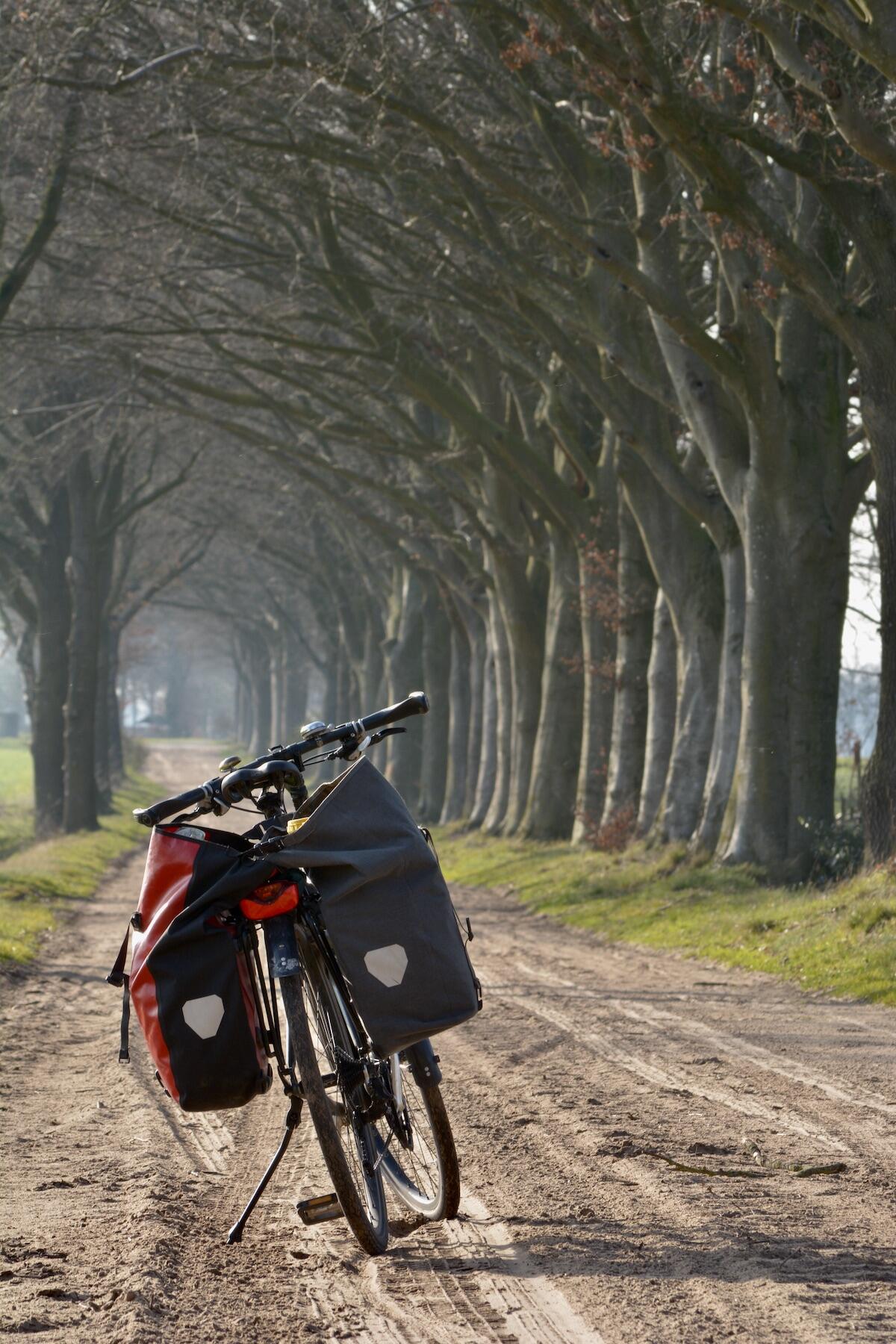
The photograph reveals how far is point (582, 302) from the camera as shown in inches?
625

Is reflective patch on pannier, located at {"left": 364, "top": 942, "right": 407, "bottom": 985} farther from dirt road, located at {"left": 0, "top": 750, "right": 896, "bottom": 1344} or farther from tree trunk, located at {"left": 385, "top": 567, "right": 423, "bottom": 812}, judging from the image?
tree trunk, located at {"left": 385, "top": 567, "right": 423, "bottom": 812}

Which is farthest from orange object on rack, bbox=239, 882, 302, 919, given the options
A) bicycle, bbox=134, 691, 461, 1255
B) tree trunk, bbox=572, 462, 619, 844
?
tree trunk, bbox=572, 462, 619, 844

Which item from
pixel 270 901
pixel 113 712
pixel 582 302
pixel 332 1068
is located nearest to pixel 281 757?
pixel 270 901

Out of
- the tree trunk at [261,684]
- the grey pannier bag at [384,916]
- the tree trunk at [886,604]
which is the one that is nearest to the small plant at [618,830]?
the tree trunk at [886,604]

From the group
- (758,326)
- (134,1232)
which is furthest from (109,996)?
(758,326)

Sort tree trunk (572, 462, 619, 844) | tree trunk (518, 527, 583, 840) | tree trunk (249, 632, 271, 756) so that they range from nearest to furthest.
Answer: tree trunk (572, 462, 619, 844) < tree trunk (518, 527, 583, 840) < tree trunk (249, 632, 271, 756)

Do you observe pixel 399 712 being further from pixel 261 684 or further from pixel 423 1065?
pixel 261 684

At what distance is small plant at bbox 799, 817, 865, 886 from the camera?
14.2m

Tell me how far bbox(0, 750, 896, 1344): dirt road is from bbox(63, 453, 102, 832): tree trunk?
765 inches

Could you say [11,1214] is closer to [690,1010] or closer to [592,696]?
[690,1010]

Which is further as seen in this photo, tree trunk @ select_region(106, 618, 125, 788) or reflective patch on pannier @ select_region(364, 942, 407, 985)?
tree trunk @ select_region(106, 618, 125, 788)

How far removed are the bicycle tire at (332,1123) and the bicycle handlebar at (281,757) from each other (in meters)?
0.63

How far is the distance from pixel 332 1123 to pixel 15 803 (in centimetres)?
4177

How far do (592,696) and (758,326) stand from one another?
28.2 feet
